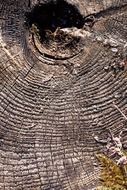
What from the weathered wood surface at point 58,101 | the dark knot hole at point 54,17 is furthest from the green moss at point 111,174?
the dark knot hole at point 54,17

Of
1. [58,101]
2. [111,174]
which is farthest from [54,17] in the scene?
[111,174]

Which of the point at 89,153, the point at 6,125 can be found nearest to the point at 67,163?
the point at 89,153

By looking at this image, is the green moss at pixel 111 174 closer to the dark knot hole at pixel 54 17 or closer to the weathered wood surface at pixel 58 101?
the weathered wood surface at pixel 58 101

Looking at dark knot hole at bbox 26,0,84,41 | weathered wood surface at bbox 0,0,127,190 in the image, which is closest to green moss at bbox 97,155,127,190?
weathered wood surface at bbox 0,0,127,190

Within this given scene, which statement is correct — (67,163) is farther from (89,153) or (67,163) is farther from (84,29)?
(84,29)

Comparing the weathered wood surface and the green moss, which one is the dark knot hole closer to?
the weathered wood surface
